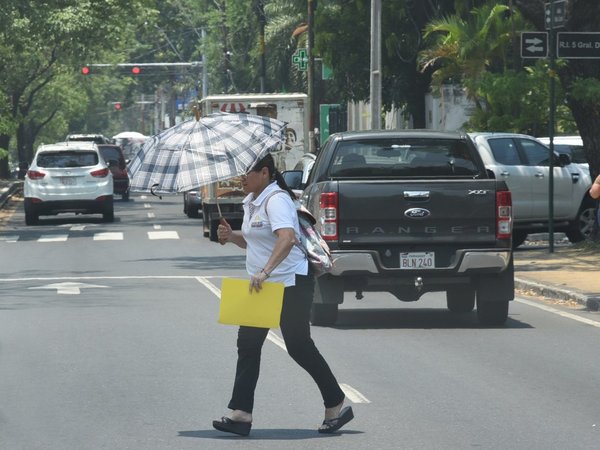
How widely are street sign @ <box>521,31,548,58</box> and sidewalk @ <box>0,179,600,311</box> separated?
9.75ft

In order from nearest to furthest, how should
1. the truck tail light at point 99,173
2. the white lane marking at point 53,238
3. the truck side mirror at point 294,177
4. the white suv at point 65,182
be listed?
the truck side mirror at point 294,177 → the white lane marking at point 53,238 → the white suv at point 65,182 → the truck tail light at point 99,173

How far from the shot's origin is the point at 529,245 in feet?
86.9

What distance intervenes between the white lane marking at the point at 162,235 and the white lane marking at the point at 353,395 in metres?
20.1

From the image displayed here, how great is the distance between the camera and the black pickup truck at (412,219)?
1416 centimetres

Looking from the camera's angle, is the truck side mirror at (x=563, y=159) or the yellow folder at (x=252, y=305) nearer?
the yellow folder at (x=252, y=305)

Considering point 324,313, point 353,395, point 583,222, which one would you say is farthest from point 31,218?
point 353,395

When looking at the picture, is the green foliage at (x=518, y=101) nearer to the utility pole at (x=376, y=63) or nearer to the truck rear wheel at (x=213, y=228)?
the utility pole at (x=376, y=63)

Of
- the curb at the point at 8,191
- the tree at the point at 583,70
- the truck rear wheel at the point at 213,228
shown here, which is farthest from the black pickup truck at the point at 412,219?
the curb at the point at 8,191

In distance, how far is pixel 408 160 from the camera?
49.7 feet

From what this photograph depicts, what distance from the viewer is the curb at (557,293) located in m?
16.6

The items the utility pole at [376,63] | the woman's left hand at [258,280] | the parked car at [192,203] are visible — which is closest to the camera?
the woman's left hand at [258,280]

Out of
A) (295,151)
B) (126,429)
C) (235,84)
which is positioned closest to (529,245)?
(295,151)

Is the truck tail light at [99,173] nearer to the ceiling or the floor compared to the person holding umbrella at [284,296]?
nearer to the floor

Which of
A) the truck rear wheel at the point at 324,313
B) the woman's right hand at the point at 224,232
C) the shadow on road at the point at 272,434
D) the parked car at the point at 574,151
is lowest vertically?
the truck rear wheel at the point at 324,313
